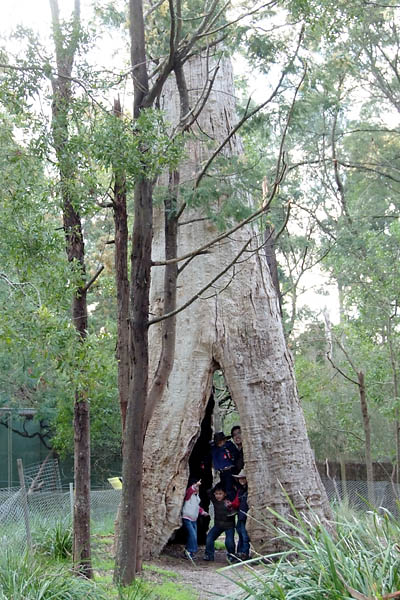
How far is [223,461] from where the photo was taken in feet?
37.8

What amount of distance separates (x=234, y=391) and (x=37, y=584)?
18.1ft

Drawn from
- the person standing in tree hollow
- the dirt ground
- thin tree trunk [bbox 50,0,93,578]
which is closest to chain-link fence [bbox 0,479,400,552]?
thin tree trunk [bbox 50,0,93,578]

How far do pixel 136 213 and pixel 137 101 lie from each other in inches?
52.8

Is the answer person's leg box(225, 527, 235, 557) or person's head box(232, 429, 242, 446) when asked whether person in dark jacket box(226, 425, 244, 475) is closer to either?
person's head box(232, 429, 242, 446)

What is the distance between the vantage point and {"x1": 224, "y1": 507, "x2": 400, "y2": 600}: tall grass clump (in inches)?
163

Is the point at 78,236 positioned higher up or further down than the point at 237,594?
higher up

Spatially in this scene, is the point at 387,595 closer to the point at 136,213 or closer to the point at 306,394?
the point at 136,213

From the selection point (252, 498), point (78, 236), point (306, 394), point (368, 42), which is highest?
point (368, 42)

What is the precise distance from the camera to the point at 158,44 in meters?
11.2

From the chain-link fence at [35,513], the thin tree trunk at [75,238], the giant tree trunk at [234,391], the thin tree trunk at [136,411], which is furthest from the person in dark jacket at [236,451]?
the thin tree trunk at [136,411]

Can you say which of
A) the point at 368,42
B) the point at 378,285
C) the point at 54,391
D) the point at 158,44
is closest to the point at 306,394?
the point at 378,285

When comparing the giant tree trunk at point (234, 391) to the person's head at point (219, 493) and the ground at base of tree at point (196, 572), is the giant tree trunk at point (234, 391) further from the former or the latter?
the person's head at point (219, 493)

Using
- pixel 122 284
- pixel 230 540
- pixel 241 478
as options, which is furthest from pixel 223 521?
pixel 122 284

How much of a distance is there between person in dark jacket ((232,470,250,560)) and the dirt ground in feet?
1.06
